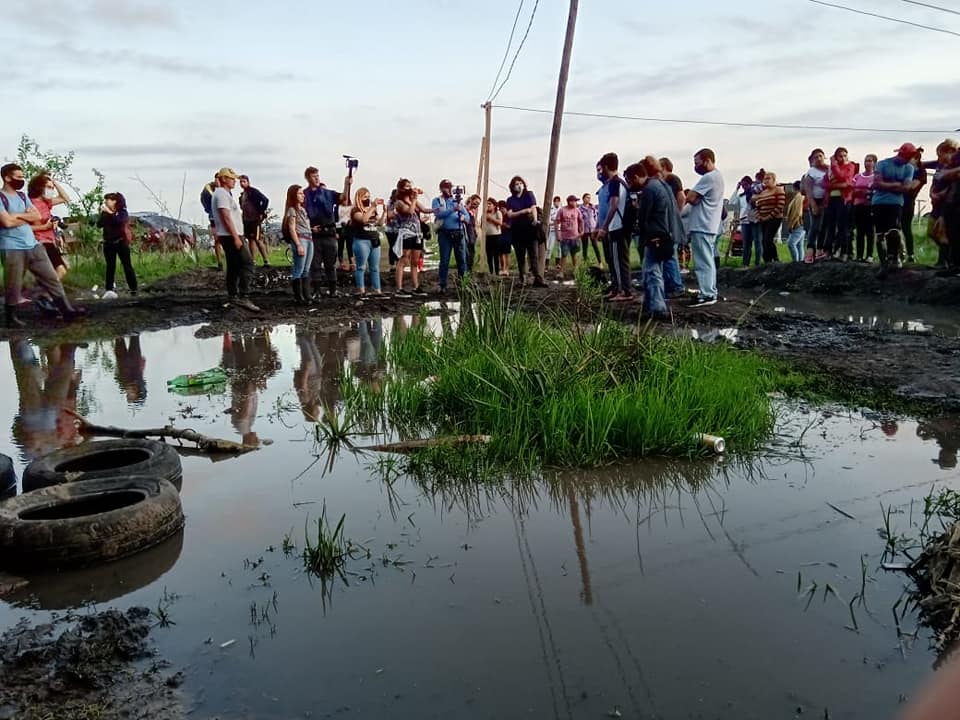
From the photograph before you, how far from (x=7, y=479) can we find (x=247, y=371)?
3682 mm

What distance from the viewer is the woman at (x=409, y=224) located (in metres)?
13.5

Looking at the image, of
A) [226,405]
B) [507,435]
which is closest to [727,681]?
[507,435]

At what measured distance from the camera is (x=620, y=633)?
3.06 metres

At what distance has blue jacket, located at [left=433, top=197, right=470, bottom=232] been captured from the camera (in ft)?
45.6

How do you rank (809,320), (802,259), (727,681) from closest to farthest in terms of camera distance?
(727,681) < (809,320) < (802,259)

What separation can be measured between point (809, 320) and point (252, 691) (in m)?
9.61

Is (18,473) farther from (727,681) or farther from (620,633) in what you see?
(727,681)

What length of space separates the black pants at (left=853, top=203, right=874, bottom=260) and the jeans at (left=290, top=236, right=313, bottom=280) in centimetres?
933

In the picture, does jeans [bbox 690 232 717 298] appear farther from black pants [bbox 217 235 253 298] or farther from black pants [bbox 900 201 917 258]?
black pants [bbox 217 235 253 298]

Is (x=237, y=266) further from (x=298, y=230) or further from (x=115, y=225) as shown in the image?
(x=115, y=225)

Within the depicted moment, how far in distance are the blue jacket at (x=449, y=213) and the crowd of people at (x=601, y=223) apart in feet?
0.06

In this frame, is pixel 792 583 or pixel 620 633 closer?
pixel 620 633

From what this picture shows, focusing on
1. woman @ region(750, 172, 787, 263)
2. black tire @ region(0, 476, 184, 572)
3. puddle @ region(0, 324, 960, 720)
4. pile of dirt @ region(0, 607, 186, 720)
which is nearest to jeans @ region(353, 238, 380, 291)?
woman @ region(750, 172, 787, 263)

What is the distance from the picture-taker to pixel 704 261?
11359mm
